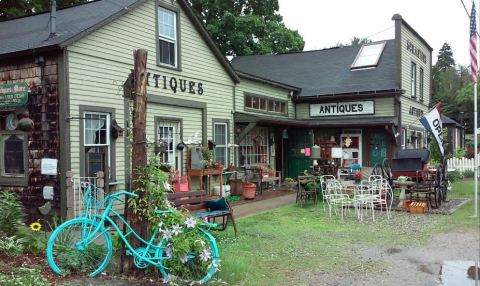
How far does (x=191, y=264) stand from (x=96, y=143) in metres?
5.09

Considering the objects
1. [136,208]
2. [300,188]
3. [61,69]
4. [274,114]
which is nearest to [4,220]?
[136,208]

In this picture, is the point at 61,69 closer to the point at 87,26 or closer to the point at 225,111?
the point at 87,26

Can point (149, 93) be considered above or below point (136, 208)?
above

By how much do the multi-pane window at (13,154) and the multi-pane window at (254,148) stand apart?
7579 mm

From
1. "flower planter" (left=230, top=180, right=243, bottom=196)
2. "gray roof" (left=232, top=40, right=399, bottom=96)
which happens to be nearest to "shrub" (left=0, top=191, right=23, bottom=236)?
"flower planter" (left=230, top=180, right=243, bottom=196)

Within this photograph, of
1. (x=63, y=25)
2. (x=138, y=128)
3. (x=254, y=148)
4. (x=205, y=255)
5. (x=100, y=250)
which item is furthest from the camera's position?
(x=254, y=148)

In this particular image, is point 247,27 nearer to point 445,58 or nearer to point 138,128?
point 138,128

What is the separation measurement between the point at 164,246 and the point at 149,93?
20.5 ft

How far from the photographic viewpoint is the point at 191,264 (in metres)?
5.43

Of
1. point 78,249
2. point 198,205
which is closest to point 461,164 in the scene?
point 198,205

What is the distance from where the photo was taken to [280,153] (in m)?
18.8

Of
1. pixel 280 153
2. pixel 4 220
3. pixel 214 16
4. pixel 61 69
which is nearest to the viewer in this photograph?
pixel 4 220

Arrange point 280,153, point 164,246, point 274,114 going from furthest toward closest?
point 280,153, point 274,114, point 164,246

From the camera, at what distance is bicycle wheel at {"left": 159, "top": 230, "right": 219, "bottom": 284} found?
17.4 ft
